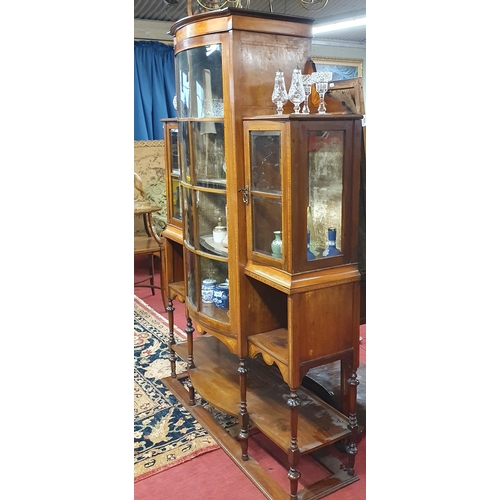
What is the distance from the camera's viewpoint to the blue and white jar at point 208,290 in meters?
2.54

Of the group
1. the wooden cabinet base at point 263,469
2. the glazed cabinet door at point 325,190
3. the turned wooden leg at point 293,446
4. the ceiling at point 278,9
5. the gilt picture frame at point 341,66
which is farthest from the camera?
the gilt picture frame at point 341,66

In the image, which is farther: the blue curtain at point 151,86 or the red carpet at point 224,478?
the blue curtain at point 151,86

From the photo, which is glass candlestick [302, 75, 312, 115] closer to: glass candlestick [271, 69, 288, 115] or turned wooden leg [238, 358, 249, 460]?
glass candlestick [271, 69, 288, 115]

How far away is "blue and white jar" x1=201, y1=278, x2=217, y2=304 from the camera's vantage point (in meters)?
2.54

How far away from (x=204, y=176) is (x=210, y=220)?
8.2 inches

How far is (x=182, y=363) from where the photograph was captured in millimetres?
3455

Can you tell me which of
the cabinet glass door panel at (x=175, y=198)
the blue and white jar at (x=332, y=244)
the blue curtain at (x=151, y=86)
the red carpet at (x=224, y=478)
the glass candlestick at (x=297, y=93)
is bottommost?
the red carpet at (x=224, y=478)

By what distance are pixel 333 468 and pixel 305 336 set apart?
0.70m

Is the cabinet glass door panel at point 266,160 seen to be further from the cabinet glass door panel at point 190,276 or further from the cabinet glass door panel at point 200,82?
the cabinet glass door panel at point 190,276

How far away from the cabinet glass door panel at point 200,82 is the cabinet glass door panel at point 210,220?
0.37 metres

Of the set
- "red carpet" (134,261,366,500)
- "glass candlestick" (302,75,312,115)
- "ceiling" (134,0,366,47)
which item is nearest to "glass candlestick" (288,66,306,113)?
"glass candlestick" (302,75,312,115)

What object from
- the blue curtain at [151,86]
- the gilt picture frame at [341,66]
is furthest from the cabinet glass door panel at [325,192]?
the gilt picture frame at [341,66]

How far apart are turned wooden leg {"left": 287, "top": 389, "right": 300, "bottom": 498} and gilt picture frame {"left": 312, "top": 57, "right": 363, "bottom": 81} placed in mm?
7146
